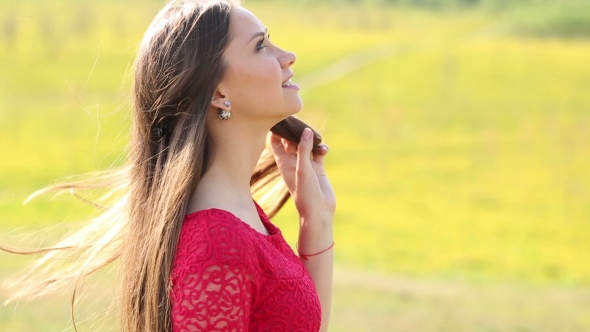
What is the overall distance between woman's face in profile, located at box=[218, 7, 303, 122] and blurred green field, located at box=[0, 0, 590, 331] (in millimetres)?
4068

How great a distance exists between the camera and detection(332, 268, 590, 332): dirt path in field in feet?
23.0

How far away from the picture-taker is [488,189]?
855 inches

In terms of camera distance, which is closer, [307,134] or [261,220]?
[261,220]

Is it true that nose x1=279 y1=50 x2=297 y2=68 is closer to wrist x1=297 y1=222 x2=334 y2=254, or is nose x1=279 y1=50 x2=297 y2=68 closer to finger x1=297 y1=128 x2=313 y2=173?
finger x1=297 y1=128 x2=313 y2=173

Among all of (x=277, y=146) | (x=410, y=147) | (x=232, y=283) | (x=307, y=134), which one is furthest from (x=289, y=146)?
(x=410, y=147)

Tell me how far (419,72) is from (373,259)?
1699cm

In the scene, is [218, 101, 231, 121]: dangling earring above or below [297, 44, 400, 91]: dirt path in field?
below

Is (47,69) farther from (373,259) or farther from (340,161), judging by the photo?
(373,259)

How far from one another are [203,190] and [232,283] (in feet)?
1.05

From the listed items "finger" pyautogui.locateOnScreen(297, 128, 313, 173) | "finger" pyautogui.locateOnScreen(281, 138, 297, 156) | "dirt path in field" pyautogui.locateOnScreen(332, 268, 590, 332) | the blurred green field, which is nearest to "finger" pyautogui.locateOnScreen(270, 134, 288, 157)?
"finger" pyautogui.locateOnScreen(281, 138, 297, 156)

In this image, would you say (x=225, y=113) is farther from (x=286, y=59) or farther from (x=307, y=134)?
(x=307, y=134)

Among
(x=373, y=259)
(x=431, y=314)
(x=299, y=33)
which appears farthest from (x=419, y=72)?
(x=431, y=314)

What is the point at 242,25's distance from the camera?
2.36m

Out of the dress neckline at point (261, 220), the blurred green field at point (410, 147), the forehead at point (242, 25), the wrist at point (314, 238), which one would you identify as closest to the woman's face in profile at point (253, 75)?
the forehead at point (242, 25)
